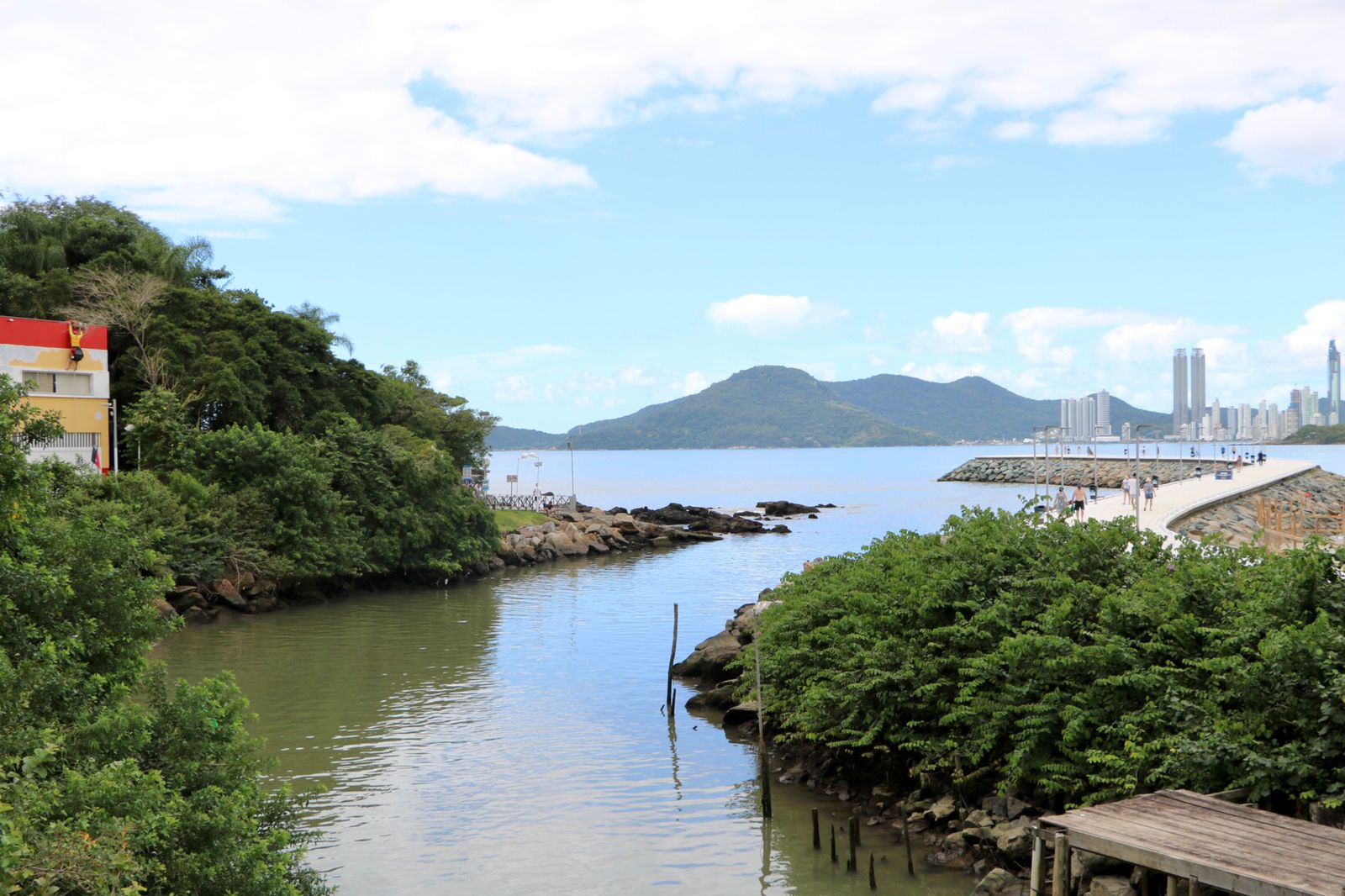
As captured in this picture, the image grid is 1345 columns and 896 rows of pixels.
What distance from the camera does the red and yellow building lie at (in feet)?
126

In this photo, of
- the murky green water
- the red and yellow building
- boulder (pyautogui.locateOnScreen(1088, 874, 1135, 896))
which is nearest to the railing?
the red and yellow building

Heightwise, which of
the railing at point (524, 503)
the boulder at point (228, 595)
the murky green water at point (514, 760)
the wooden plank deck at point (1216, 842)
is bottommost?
the murky green water at point (514, 760)

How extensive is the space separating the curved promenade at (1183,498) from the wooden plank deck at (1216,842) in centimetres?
2117

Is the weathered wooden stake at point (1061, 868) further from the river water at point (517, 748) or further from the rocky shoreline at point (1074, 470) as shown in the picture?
the rocky shoreline at point (1074, 470)

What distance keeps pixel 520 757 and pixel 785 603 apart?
553 cm

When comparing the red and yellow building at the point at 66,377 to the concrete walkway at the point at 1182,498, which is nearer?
the red and yellow building at the point at 66,377

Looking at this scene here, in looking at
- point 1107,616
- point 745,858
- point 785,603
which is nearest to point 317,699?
point 785,603

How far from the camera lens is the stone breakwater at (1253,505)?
4294cm

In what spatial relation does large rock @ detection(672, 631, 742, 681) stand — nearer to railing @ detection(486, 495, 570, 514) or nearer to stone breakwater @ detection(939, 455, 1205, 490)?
railing @ detection(486, 495, 570, 514)

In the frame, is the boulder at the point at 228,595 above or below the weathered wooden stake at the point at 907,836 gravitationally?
above

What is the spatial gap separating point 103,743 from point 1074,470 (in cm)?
11943

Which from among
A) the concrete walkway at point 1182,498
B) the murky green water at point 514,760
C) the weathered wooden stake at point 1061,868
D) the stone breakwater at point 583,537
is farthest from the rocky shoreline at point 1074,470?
the weathered wooden stake at point 1061,868

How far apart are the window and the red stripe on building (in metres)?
0.99

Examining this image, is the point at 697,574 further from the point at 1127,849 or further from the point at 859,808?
the point at 1127,849
